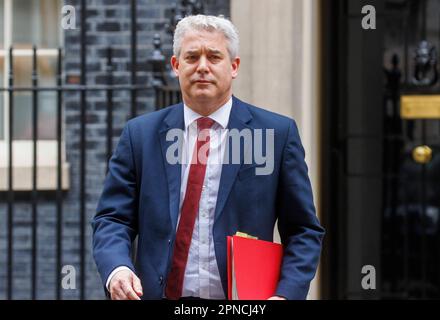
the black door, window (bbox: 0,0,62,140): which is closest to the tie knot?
the black door

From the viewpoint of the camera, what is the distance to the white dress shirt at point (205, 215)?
3447 mm

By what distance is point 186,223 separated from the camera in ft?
11.4

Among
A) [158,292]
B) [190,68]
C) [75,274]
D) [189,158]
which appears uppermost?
[190,68]

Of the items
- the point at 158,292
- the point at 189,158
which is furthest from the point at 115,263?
the point at 189,158

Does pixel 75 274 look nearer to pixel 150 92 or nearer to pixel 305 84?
pixel 150 92

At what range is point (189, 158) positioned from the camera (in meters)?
3.55

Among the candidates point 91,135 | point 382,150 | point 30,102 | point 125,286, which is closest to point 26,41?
point 30,102

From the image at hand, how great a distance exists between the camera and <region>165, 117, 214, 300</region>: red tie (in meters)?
3.47

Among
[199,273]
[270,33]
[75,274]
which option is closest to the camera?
[199,273]

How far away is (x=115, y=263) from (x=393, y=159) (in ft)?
12.3

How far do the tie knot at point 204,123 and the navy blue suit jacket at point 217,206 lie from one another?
2.4 inches

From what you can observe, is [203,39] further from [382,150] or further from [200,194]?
[382,150]

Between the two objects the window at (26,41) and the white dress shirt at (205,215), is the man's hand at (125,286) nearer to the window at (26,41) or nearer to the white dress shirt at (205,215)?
the white dress shirt at (205,215)

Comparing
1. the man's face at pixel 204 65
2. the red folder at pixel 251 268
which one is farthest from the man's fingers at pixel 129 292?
the man's face at pixel 204 65
